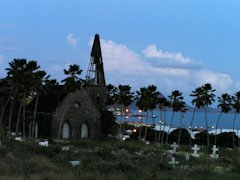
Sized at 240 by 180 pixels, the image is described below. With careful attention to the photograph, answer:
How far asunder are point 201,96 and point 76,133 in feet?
74.1

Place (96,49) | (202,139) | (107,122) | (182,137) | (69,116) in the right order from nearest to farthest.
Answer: (69,116), (107,122), (202,139), (182,137), (96,49)

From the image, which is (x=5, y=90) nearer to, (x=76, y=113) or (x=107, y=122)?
(x=76, y=113)

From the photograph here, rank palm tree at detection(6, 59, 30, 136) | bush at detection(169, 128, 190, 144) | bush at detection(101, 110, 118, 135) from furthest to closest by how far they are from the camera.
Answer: bush at detection(169, 128, 190, 144) → bush at detection(101, 110, 118, 135) → palm tree at detection(6, 59, 30, 136)

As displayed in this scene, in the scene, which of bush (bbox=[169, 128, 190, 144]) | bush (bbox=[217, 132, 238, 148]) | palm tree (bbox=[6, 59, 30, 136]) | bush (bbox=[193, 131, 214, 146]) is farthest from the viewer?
bush (bbox=[169, 128, 190, 144])

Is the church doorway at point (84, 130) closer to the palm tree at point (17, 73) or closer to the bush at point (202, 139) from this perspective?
the palm tree at point (17, 73)

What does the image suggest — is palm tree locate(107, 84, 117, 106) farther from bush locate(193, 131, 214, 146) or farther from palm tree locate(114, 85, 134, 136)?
bush locate(193, 131, 214, 146)

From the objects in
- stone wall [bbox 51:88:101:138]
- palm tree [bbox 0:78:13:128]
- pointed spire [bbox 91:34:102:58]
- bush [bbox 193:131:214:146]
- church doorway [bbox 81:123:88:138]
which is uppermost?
pointed spire [bbox 91:34:102:58]

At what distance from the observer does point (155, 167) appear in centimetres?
2461

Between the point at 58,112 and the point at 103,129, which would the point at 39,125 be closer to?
the point at 58,112

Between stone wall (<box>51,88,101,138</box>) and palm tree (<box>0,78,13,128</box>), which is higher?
palm tree (<box>0,78,13,128</box>)

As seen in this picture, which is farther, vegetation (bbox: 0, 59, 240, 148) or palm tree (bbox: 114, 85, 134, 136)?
palm tree (bbox: 114, 85, 134, 136)

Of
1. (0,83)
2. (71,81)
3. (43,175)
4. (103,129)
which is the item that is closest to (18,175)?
(43,175)

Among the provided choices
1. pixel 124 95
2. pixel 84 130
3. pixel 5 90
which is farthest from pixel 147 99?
pixel 5 90

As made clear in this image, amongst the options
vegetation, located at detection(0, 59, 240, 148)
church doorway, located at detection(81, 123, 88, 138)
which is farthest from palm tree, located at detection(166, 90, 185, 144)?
church doorway, located at detection(81, 123, 88, 138)
